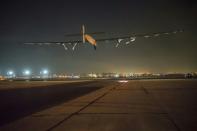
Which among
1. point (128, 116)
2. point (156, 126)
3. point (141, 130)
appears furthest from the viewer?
point (128, 116)

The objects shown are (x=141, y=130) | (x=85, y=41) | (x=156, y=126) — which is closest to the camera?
(x=141, y=130)

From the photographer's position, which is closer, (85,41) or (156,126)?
(156,126)

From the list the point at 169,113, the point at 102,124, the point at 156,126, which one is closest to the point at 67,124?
the point at 102,124

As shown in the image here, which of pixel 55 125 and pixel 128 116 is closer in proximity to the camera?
pixel 55 125

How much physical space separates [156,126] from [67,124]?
3.35 m

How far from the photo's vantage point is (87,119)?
13117mm

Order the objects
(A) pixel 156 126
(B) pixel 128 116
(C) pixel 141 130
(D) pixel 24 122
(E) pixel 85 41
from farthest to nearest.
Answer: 1. (E) pixel 85 41
2. (B) pixel 128 116
3. (D) pixel 24 122
4. (A) pixel 156 126
5. (C) pixel 141 130

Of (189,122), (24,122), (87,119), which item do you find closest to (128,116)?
(87,119)

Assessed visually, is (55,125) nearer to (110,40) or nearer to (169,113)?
(169,113)

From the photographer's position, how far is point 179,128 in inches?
423

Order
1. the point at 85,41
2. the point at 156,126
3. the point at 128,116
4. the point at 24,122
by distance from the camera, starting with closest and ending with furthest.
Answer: the point at 156,126
the point at 24,122
the point at 128,116
the point at 85,41

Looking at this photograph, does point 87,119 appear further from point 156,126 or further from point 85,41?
point 85,41

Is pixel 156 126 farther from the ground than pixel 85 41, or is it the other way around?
pixel 85 41

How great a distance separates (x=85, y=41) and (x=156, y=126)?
53406 millimetres
